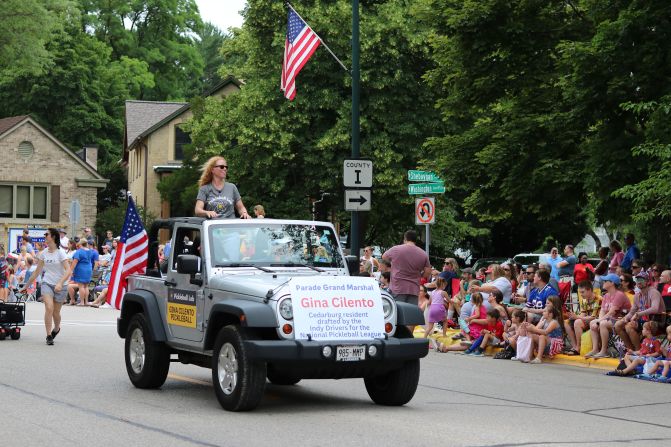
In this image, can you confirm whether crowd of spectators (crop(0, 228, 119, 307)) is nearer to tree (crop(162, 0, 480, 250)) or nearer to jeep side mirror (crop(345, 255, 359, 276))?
tree (crop(162, 0, 480, 250))

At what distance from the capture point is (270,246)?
12055mm

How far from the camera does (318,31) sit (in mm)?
41375

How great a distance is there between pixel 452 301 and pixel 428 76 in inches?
293

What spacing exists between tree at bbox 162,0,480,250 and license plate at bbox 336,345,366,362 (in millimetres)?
30135

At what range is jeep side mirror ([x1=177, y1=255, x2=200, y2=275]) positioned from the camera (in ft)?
37.9

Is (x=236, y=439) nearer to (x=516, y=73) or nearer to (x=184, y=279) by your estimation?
(x=184, y=279)

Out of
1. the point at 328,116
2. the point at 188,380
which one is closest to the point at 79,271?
the point at 328,116

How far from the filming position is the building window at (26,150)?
200 feet

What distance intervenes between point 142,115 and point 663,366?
6395 centimetres

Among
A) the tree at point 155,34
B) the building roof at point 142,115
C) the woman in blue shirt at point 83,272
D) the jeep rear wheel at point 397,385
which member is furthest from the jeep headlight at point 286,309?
the tree at point 155,34

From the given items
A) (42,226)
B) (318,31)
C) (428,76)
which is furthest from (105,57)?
(428,76)

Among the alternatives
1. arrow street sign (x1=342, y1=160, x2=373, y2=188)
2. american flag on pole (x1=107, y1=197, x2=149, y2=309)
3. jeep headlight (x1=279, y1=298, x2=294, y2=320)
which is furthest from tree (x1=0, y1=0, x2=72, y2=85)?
jeep headlight (x1=279, y1=298, x2=294, y2=320)

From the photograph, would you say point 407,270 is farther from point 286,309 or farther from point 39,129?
point 39,129

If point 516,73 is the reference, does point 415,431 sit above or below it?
below
